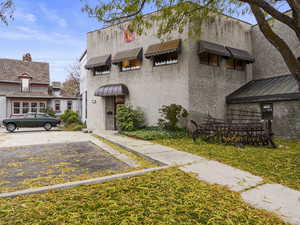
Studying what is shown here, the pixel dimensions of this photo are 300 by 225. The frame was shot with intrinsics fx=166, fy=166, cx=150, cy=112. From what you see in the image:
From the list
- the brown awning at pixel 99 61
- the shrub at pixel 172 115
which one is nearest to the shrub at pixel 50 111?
the brown awning at pixel 99 61

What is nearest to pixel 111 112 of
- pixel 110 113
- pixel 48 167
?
pixel 110 113

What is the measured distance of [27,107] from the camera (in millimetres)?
22750

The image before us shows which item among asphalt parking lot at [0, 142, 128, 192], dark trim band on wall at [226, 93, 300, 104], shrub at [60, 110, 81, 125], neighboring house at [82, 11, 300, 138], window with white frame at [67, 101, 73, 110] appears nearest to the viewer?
asphalt parking lot at [0, 142, 128, 192]

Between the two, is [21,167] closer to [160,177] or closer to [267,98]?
[160,177]

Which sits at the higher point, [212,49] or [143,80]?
[212,49]

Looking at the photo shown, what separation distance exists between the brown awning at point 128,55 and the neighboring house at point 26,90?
16.8 metres

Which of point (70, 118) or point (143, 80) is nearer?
point (143, 80)

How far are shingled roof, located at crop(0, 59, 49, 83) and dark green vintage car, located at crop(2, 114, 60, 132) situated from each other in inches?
513

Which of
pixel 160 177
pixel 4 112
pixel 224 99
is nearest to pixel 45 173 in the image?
pixel 160 177

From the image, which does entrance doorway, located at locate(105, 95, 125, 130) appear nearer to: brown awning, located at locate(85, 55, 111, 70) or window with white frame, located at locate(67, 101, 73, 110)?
brown awning, located at locate(85, 55, 111, 70)

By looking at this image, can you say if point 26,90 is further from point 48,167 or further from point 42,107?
point 48,167

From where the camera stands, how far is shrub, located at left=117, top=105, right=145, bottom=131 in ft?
Result: 35.7

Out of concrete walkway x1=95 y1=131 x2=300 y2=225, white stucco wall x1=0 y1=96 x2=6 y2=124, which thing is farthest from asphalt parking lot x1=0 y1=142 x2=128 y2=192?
white stucco wall x1=0 y1=96 x2=6 y2=124

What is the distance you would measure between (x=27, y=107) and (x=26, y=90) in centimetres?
287
